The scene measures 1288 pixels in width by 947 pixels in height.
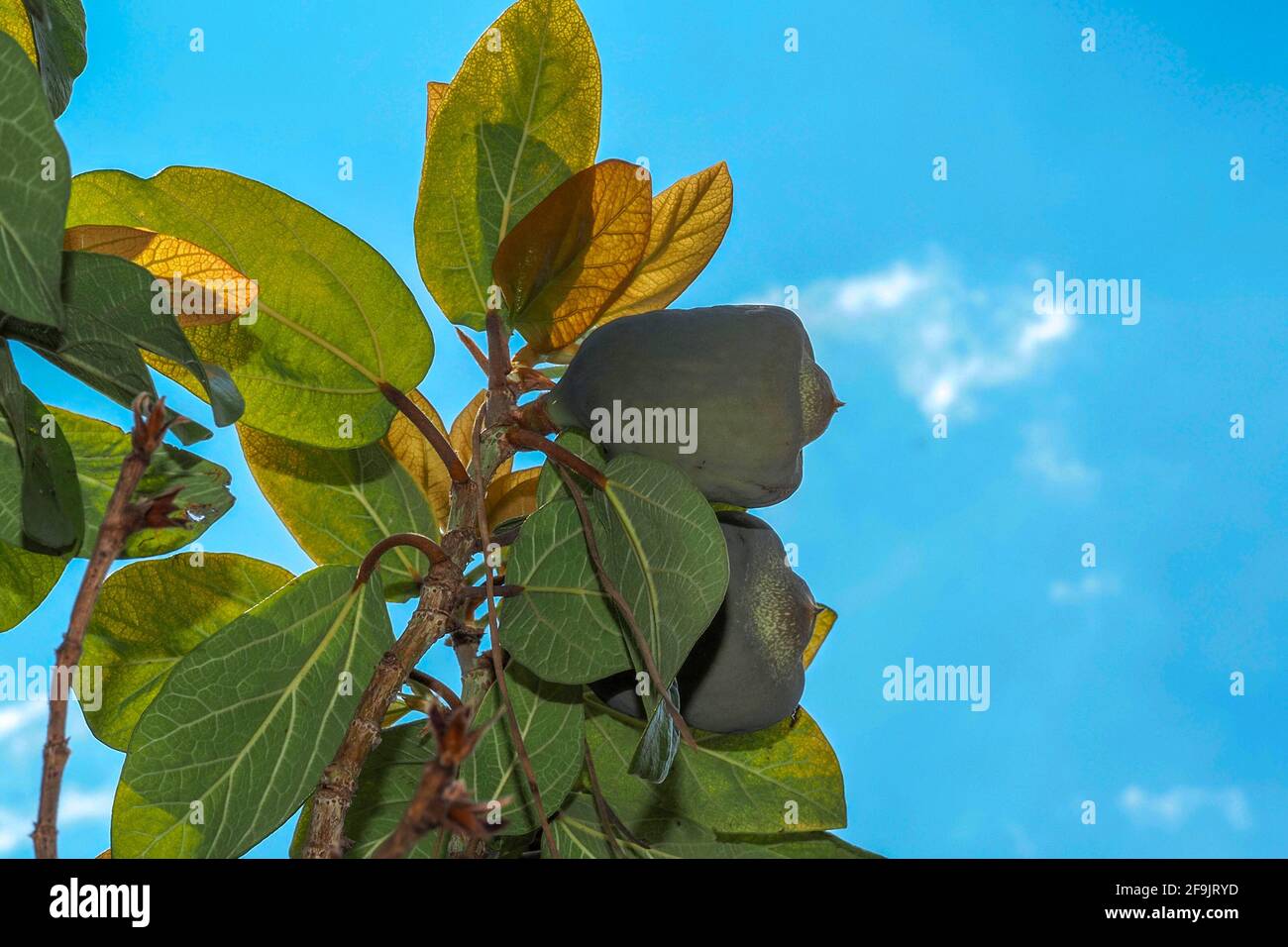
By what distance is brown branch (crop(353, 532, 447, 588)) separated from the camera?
51cm

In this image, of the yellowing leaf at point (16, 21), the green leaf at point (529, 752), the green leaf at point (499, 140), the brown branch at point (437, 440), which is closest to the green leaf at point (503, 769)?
the green leaf at point (529, 752)

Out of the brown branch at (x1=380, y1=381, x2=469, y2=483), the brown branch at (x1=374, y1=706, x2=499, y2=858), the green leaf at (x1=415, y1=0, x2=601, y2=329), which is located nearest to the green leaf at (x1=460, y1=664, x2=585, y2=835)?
the brown branch at (x1=380, y1=381, x2=469, y2=483)

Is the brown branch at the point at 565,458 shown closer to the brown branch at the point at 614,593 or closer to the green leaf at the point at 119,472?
the brown branch at the point at 614,593

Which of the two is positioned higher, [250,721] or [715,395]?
[715,395]

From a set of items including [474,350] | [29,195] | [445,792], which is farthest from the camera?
[474,350]

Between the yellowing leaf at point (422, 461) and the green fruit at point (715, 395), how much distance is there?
0.20m

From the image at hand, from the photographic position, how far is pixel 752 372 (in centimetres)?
48

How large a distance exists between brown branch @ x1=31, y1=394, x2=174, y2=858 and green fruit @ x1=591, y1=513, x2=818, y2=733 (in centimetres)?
33

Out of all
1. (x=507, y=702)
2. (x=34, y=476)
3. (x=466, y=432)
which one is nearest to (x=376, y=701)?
(x=507, y=702)

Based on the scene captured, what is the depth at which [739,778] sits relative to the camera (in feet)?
2.03

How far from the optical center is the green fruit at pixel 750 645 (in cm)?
52

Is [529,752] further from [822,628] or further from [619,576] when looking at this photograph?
[822,628]

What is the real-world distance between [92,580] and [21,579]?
1.20 ft
